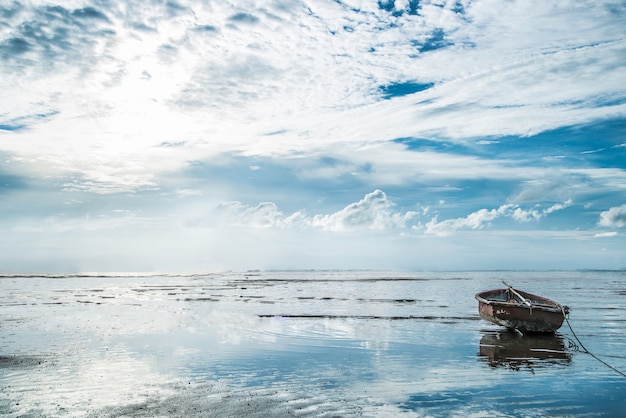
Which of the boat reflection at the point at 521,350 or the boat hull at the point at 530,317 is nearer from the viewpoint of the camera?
the boat reflection at the point at 521,350

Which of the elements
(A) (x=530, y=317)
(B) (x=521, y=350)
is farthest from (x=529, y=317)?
(B) (x=521, y=350)

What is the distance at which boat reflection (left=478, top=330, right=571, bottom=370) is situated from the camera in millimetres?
15784

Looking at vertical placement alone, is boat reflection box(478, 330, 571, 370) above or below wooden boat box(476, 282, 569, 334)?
below

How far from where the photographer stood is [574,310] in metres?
33.9

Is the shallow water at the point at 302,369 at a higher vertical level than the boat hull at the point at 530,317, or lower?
lower

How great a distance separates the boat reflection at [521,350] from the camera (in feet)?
51.8

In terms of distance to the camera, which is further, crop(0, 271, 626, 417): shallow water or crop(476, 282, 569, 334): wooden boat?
crop(476, 282, 569, 334): wooden boat

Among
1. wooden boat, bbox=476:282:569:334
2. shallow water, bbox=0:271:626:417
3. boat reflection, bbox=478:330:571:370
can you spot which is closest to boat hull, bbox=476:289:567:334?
wooden boat, bbox=476:282:569:334

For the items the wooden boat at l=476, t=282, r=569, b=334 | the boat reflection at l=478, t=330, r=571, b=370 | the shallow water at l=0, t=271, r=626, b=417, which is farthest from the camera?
the wooden boat at l=476, t=282, r=569, b=334

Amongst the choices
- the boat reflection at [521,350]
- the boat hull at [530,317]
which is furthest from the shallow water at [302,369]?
the boat hull at [530,317]

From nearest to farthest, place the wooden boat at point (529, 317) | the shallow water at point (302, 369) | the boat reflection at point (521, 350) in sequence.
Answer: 1. the shallow water at point (302, 369)
2. the boat reflection at point (521, 350)
3. the wooden boat at point (529, 317)

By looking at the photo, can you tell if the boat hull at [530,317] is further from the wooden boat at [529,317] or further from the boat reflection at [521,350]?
the boat reflection at [521,350]

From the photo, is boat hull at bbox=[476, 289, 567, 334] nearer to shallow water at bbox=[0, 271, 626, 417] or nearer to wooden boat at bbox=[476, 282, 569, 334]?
wooden boat at bbox=[476, 282, 569, 334]

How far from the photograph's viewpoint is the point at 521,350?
59.9 ft
